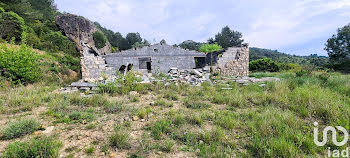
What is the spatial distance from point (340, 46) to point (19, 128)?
126 feet

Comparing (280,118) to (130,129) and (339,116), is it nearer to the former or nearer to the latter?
(339,116)

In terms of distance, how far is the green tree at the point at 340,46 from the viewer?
22547 millimetres

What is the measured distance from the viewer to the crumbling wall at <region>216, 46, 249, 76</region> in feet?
44.3

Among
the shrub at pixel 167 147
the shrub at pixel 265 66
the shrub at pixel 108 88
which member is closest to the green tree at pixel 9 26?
the shrub at pixel 108 88

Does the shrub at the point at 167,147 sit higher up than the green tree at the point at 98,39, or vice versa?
the green tree at the point at 98,39

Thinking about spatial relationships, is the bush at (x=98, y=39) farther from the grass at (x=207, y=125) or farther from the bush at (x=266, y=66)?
the bush at (x=266, y=66)

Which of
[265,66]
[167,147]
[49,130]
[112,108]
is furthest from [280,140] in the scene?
[265,66]

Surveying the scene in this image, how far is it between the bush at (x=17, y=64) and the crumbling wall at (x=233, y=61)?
43.7 ft

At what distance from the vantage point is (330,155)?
2006 mm

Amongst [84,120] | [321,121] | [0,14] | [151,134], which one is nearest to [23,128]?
[84,120]

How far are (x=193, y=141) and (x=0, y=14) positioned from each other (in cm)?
1950

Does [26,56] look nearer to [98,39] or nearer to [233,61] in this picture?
[233,61]

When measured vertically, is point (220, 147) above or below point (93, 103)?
below

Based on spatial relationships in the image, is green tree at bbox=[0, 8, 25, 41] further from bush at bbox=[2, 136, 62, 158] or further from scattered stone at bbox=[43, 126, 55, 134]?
bush at bbox=[2, 136, 62, 158]
